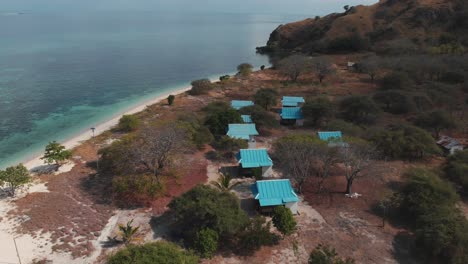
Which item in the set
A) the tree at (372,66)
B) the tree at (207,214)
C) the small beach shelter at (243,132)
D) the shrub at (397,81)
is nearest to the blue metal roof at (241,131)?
the small beach shelter at (243,132)

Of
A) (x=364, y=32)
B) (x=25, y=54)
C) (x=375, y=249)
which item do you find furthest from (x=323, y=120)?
(x=25, y=54)

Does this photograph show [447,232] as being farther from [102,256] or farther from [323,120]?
[323,120]

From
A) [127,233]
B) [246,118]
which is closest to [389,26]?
[246,118]

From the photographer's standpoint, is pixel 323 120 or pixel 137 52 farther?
pixel 137 52

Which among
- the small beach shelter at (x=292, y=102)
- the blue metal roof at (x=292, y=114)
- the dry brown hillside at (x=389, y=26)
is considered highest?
the dry brown hillside at (x=389, y=26)

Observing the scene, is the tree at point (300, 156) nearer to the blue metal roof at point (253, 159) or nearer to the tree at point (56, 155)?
the blue metal roof at point (253, 159)

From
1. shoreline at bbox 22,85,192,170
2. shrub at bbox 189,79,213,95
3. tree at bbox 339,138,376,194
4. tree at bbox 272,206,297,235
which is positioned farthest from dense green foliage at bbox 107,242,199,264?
shrub at bbox 189,79,213,95
